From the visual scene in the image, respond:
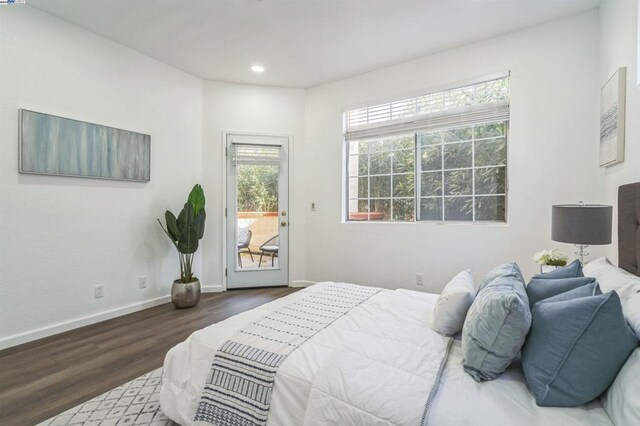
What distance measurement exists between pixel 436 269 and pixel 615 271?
192 centimetres

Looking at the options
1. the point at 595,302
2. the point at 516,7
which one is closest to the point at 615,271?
the point at 595,302

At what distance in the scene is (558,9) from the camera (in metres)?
2.62

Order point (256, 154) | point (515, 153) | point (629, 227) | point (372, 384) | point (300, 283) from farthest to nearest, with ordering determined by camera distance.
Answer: point (300, 283), point (256, 154), point (515, 153), point (629, 227), point (372, 384)

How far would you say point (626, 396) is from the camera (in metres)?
0.84

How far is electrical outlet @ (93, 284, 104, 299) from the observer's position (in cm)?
301

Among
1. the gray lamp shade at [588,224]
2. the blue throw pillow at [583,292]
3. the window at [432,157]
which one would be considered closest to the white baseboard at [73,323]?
the window at [432,157]

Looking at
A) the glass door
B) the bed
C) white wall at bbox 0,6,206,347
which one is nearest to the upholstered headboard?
the bed

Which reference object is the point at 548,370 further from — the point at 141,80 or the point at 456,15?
the point at 141,80

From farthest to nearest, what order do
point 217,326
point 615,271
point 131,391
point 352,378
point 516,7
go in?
point 516,7 < point 131,391 < point 217,326 < point 615,271 < point 352,378

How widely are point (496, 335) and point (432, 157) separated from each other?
273 centimetres

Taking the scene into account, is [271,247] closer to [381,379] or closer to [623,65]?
[381,379]

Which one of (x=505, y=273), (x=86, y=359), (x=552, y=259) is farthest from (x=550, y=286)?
(x=86, y=359)

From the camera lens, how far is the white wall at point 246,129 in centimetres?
409

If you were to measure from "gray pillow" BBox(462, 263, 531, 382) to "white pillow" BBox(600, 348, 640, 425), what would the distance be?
248 mm
